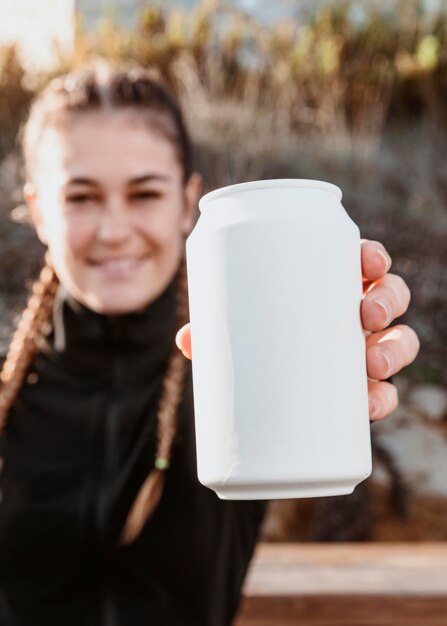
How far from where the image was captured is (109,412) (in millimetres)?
2166

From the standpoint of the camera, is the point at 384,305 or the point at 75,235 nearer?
the point at 384,305

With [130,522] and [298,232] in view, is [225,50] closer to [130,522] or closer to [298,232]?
[130,522]

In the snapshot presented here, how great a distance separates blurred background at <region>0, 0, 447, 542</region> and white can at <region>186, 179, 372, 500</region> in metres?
3.04

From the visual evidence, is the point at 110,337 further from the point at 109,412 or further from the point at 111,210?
the point at 111,210

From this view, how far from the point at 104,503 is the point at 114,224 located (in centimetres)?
61

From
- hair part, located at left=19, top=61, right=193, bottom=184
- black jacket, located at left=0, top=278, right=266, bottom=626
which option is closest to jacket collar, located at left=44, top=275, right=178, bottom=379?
black jacket, located at left=0, top=278, right=266, bottom=626

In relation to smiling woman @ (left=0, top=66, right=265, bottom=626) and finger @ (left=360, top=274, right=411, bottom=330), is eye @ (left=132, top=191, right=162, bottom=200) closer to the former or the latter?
smiling woman @ (left=0, top=66, right=265, bottom=626)

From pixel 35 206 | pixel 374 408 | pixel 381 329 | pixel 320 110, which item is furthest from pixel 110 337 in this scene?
pixel 320 110

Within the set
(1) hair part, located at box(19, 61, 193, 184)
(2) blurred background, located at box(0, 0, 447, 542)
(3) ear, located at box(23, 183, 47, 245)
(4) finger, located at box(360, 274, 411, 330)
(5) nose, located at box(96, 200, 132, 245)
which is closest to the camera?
(4) finger, located at box(360, 274, 411, 330)

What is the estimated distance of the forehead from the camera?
2.02 meters

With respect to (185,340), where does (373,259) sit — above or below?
above

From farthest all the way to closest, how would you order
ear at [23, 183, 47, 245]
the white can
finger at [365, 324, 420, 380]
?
ear at [23, 183, 47, 245] → finger at [365, 324, 420, 380] → the white can

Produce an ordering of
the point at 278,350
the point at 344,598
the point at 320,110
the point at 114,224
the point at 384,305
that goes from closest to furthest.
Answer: the point at 278,350
the point at 384,305
the point at 114,224
the point at 344,598
the point at 320,110

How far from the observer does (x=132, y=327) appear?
2.15 m
